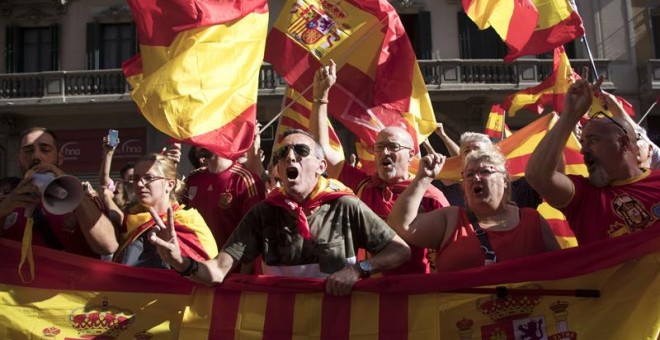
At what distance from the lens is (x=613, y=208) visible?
324 cm

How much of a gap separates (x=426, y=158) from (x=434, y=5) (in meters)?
16.2

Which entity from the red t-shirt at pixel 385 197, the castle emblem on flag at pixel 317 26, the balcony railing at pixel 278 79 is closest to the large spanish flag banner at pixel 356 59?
the castle emblem on flag at pixel 317 26

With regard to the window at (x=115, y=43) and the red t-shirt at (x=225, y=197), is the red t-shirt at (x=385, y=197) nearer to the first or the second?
the red t-shirt at (x=225, y=197)

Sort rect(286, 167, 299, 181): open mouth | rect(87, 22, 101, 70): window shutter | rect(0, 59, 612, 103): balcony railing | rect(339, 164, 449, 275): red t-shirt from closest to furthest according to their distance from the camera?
rect(286, 167, 299, 181): open mouth
rect(339, 164, 449, 275): red t-shirt
rect(0, 59, 612, 103): balcony railing
rect(87, 22, 101, 70): window shutter

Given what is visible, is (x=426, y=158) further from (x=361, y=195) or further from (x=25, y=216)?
(x=25, y=216)

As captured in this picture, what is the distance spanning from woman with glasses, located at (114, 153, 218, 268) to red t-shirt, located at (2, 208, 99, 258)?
0.22m

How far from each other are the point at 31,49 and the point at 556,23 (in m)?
17.0

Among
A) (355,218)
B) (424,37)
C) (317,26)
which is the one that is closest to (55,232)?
(355,218)

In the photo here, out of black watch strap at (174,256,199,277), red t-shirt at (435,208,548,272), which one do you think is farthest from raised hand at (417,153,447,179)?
black watch strap at (174,256,199,277)

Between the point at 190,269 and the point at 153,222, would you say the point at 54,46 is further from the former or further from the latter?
the point at 190,269

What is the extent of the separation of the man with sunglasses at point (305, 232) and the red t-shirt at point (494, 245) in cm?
26

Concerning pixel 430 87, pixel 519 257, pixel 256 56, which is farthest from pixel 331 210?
pixel 430 87

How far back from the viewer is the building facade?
17984 mm

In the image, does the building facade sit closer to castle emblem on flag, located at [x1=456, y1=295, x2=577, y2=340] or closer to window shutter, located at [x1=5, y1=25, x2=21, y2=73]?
window shutter, located at [x1=5, y1=25, x2=21, y2=73]
